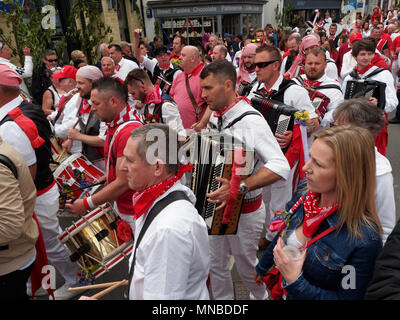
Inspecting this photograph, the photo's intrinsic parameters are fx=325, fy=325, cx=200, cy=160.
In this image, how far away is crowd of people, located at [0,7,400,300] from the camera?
168 centimetres

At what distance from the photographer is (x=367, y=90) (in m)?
4.39

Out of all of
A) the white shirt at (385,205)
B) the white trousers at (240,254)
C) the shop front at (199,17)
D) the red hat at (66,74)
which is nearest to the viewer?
the white shirt at (385,205)

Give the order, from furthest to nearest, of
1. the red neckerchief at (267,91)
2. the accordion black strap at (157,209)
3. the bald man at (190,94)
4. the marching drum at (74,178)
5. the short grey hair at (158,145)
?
the bald man at (190,94) → the red neckerchief at (267,91) → the marching drum at (74,178) → the short grey hair at (158,145) → the accordion black strap at (157,209)

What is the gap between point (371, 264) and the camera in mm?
1666

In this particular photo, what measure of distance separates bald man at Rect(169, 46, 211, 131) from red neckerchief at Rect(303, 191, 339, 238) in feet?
9.93

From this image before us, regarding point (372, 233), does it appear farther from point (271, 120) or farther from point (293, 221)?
point (271, 120)

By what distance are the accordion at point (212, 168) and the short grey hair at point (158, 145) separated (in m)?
0.43

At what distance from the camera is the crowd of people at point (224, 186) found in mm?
1679

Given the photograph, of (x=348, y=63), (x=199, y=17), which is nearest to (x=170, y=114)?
(x=348, y=63)

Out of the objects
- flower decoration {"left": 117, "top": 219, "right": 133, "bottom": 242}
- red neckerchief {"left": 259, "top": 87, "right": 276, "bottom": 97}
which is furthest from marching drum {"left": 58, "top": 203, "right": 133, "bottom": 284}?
red neckerchief {"left": 259, "top": 87, "right": 276, "bottom": 97}

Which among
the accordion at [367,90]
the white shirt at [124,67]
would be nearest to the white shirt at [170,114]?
the accordion at [367,90]

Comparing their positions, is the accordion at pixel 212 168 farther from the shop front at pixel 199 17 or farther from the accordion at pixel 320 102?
the shop front at pixel 199 17

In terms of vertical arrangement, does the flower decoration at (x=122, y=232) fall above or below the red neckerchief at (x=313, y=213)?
below

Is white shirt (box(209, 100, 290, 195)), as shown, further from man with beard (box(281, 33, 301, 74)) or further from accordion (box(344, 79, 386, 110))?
man with beard (box(281, 33, 301, 74))
